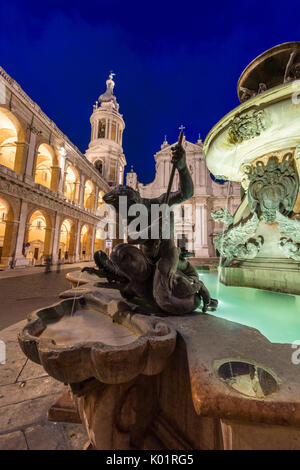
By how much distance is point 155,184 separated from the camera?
28.8 m

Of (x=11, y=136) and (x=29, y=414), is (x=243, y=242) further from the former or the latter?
(x=11, y=136)

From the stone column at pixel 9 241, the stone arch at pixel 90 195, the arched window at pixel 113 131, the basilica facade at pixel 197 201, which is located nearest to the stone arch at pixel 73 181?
the stone arch at pixel 90 195

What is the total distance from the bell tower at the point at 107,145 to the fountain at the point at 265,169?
2845 cm

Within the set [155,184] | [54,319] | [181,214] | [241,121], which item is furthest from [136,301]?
[155,184]

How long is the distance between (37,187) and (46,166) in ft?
25.2

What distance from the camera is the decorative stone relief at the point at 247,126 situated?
3227 mm

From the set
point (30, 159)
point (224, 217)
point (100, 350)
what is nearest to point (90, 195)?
point (30, 159)

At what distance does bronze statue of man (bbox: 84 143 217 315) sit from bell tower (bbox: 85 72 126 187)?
100 ft

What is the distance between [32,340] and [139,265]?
3.40 feet

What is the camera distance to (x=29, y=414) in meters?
1.58

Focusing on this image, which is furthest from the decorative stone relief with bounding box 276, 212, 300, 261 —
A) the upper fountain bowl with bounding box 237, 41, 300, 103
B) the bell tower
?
the bell tower

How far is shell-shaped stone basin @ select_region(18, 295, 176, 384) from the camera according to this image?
985 millimetres

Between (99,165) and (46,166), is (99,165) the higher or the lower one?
the higher one
